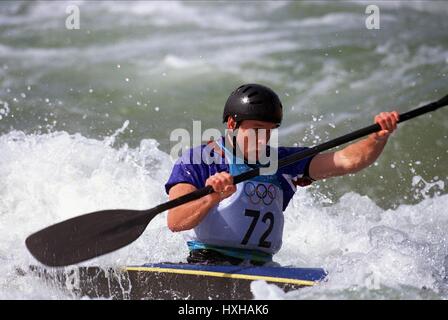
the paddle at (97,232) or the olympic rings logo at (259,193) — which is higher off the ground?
the olympic rings logo at (259,193)

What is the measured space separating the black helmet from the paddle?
0.75 ft

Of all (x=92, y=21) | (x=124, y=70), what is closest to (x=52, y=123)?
(x=124, y=70)

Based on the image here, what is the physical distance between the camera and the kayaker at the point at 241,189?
4.45 metres

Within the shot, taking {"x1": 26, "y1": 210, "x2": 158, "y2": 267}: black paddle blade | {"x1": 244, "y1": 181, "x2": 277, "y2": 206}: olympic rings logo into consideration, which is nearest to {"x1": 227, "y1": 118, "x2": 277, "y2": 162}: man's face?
{"x1": 244, "y1": 181, "x2": 277, "y2": 206}: olympic rings logo

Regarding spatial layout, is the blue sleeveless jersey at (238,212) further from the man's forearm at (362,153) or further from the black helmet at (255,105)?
the man's forearm at (362,153)

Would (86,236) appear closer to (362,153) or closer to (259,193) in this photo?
(259,193)

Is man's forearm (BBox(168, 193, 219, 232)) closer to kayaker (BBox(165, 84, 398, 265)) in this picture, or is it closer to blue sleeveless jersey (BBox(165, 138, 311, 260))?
kayaker (BBox(165, 84, 398, 265))

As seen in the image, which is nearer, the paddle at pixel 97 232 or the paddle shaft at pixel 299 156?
the paddle shaft at pixel 299 156

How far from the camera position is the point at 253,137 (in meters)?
4.52

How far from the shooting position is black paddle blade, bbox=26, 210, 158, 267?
4.47 m

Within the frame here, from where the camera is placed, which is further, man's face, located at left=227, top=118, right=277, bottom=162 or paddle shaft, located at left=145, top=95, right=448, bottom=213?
man's face, located at left=227, top=118, right=277, bottom=162

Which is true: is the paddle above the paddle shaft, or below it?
below

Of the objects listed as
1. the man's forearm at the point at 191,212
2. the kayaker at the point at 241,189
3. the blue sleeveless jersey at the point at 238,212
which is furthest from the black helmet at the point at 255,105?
the man's forearm at the point at 191,212

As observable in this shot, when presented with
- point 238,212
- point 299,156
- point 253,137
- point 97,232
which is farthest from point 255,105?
point 97,232
